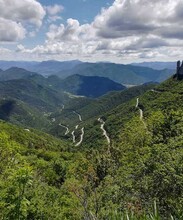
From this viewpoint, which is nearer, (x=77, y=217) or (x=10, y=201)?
(x=10, y=201)

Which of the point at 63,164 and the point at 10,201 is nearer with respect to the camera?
the point at 10,201

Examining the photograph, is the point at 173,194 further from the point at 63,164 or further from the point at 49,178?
the point at 63,164

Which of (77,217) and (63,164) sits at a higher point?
(77,217)

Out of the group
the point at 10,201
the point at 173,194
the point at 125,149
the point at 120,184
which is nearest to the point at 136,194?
the point at 173,194

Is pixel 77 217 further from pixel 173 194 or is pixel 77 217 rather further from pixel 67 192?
pixel 173 194

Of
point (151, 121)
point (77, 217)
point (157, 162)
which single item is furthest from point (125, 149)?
point (157, 162)

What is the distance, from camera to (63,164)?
105m

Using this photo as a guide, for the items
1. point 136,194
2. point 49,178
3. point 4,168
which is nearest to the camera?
point 136,194

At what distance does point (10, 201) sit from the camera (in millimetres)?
38125

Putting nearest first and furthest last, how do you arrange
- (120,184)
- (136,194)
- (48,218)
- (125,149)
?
(136,194)
(120,184)
(48,218)
(125,149)

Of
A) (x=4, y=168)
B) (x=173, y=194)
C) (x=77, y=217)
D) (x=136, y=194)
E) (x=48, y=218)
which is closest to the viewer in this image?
(x=173, y=194)

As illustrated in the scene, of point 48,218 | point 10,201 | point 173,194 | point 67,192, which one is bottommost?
point 67,192

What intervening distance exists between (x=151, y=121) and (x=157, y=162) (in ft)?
111

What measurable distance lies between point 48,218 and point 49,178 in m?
48.1
